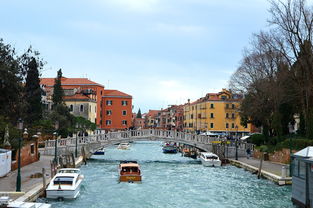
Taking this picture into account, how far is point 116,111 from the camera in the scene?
7725 cm

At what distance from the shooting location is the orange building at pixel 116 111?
76.9 metres

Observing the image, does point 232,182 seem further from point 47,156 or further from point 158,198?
point 47,156

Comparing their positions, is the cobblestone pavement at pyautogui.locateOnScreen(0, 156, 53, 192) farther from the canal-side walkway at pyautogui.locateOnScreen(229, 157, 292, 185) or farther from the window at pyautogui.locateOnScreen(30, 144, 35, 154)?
the canal-side walkway at pyautogui.locateOnScreen(229, 157, 292, 185)

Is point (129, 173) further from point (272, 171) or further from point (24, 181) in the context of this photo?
point (272, 171)

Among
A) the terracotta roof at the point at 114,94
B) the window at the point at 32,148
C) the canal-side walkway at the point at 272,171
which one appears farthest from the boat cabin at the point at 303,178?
the terracotta roof at the point at 114,94

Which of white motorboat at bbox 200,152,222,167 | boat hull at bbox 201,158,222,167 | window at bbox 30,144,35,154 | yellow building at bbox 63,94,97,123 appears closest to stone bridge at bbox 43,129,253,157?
white motorboat at bbox 200,152,222,167

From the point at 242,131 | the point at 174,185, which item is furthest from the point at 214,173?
the point at 242,131

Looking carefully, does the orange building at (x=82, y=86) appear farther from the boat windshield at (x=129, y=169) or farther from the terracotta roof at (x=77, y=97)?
the boat windshield at (x=129, y=169)

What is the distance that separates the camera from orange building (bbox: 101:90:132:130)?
7694 centimetres

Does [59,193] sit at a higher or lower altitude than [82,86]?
lower

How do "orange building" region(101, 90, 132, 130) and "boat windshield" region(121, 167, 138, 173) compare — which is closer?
"boat windshield" region(121, 167, 138, 173)

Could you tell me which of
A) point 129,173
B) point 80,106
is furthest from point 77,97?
point 129,173

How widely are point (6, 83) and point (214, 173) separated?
654 inches

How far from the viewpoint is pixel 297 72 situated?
3416cm
